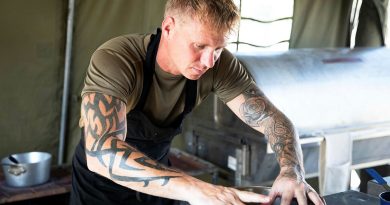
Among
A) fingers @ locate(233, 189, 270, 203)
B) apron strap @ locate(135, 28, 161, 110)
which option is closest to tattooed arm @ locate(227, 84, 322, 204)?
fingers @ locate(233, 189, 270, 203)

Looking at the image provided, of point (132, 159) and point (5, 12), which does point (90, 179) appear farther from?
point (5, 12)

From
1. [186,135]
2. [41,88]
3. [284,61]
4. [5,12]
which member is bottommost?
[186,135]

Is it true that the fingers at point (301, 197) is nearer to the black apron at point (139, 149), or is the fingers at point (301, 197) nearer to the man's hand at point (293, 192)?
the man's hand at point (293, 192)

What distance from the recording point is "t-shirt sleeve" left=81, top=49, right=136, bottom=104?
4.74ft

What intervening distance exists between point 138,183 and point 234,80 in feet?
2.23

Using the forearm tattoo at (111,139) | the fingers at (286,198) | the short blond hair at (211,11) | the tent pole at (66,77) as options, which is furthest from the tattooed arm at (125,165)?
the tent pole at (66,77)

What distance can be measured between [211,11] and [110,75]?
1.17ft

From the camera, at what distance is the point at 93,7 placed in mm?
2873

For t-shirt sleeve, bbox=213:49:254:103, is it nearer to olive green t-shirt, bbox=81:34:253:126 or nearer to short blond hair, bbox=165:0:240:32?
olive green t-shirt, bbox=81:34:253:126

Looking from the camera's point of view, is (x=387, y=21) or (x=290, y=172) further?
(x=387, y=21)

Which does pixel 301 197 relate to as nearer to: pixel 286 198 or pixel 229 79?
pixel 286 198

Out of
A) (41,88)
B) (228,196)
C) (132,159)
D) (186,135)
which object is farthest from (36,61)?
(228,196)

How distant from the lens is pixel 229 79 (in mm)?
1835

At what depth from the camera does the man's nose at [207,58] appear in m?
1.42
